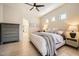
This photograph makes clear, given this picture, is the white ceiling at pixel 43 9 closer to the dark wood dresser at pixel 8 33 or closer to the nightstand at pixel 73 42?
the dark wood dresser at pixel 8 33

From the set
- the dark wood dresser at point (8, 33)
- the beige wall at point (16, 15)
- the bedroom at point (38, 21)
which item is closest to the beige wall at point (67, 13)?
the bedroom at point (38, 21)

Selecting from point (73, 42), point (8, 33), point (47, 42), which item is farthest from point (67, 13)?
point (8, 33)

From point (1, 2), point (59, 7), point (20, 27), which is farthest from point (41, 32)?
point (1, 2)

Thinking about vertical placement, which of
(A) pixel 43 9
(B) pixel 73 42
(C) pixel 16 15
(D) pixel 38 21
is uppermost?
(A) pixel 43 9

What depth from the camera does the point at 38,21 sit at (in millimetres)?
1989

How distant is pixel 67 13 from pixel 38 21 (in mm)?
648

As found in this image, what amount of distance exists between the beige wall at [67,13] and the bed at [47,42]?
22cm

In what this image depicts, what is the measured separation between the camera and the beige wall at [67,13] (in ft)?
6.11

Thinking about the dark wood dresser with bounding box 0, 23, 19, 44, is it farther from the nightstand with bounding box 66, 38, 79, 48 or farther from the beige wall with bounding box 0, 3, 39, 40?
the nightstand with bounding box 66, 38, 79, 48

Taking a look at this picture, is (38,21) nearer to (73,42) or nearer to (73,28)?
(73,28)

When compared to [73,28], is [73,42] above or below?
below

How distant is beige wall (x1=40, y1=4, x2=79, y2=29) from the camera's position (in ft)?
6.11

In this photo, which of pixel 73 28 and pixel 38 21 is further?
pixel 38 21

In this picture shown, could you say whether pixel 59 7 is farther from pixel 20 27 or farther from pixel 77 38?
pixel 20 27
